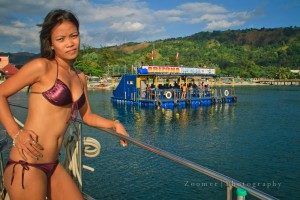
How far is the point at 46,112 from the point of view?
9.24ft

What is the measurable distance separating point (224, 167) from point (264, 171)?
6.74ft

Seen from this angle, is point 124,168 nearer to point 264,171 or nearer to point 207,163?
point 207,163

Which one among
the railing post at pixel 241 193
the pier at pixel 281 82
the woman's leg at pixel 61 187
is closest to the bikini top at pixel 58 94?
the woman's leg at pixel 61 187

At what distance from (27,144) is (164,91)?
149 feet

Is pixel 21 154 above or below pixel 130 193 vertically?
above

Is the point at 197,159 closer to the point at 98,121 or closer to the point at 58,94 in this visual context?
the point at 98,121

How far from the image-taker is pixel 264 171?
725 inches

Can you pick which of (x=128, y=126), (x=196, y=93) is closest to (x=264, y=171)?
(x=128, y=126)

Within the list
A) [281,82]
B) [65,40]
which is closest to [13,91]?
[65,40]

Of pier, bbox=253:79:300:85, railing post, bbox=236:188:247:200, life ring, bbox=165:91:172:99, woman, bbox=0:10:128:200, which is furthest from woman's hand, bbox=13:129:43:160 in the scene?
pier, bbox=253:79:300:85

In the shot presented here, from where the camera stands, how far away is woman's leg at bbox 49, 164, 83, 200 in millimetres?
3012

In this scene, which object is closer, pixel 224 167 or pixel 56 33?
pixel 56 33

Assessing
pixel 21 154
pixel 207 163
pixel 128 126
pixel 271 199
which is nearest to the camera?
pixel 271 199

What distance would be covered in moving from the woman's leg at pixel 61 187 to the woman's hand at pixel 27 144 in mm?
334
